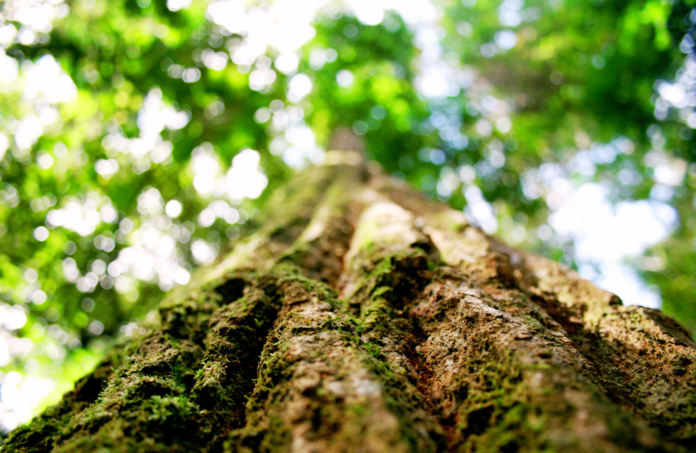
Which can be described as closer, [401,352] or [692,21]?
[401,352]

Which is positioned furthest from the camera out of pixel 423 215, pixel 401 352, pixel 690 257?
pixel 690 257

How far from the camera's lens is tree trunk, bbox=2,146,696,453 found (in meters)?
1.42

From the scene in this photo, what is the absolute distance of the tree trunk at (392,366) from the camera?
1.42 metres

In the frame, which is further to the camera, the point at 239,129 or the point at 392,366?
the point at 239,129

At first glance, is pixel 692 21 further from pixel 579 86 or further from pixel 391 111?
pixel 391 111

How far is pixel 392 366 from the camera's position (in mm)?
1910

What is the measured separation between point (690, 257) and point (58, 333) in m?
15.7

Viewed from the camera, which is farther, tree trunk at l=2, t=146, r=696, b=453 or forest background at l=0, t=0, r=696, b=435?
forest background at l=0, t=0, r=696, b=435

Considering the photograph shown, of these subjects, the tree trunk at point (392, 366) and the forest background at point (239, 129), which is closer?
the tree trunk at point (392, 366)

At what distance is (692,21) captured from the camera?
5.30m

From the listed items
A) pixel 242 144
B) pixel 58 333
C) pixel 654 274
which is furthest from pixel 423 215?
pixel 654 274

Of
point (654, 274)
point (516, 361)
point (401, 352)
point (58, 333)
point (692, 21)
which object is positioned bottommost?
point (58, 333)

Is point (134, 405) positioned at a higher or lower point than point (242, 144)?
lower

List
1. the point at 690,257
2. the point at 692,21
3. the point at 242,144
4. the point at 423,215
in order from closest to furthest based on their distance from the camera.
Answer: the point at 423,215 → the point at 692,21 → the point at 242,144 → the point at 690,257
